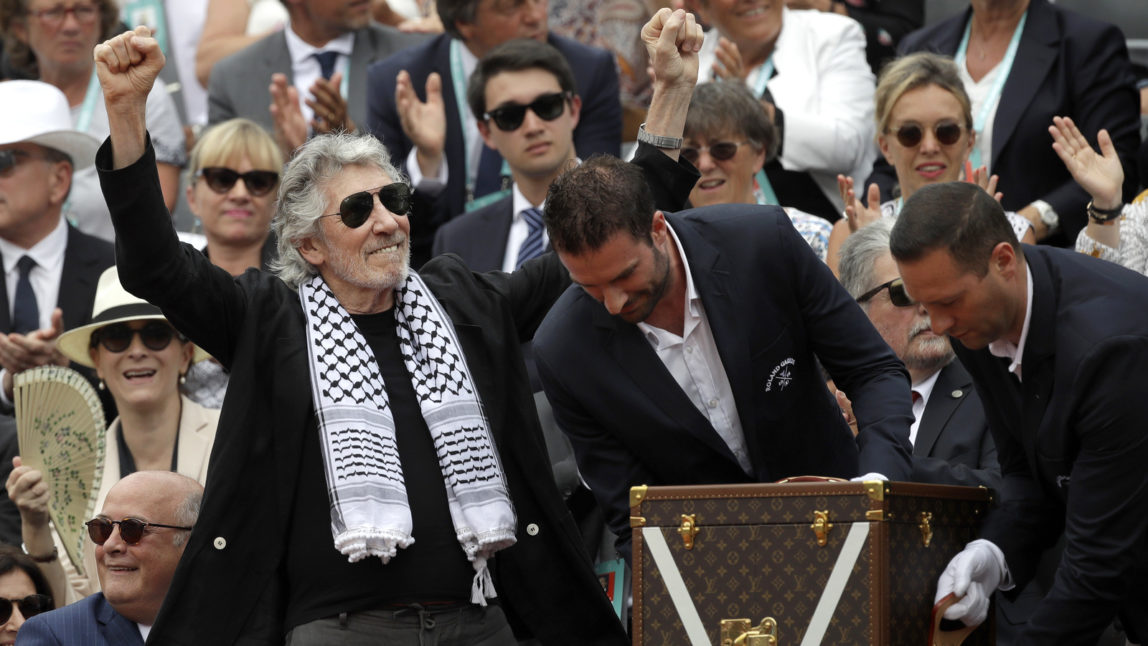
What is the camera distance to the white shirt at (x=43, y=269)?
8156 mm

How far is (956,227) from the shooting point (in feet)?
14.9

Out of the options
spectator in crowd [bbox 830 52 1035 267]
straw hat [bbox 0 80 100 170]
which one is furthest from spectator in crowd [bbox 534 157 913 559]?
→ straw hat [bbox 0 80 100 170]

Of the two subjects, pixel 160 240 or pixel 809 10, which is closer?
pixel 160 240

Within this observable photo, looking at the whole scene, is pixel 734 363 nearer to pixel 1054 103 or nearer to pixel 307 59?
pixel 1054 103

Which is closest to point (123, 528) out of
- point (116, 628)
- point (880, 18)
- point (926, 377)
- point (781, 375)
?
point (116, 628)

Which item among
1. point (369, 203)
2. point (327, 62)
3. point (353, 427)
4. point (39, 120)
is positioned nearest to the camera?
point (353, 427)

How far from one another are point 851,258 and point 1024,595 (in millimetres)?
1632

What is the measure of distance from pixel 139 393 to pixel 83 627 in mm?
1488

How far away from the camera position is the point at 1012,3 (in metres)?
7.96

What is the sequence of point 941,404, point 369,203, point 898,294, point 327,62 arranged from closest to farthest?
1. point 369,203
2. point 941,404
3. point 898,294
4. point 327,62

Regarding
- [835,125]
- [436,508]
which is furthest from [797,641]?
[835,125]

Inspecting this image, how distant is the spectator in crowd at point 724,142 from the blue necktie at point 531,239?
73cm

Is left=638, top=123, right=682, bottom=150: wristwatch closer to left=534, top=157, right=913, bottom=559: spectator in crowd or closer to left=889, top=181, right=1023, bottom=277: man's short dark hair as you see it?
left=534, top=157, right=913, bottom=559: spectator in crowd

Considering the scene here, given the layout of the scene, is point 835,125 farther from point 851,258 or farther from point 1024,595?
point 1024,595
